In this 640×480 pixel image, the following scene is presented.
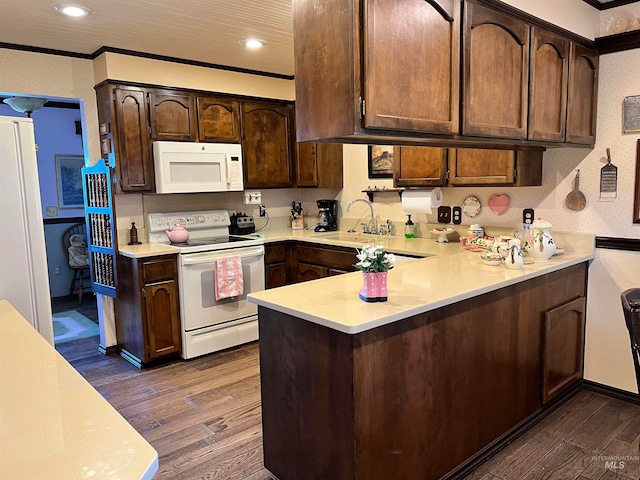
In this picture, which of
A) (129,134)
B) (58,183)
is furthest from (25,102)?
(58,183)

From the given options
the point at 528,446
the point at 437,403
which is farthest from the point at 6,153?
the point at 528,446

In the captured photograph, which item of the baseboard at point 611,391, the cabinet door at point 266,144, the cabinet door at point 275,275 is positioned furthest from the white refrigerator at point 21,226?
the baseboard at point 611,391

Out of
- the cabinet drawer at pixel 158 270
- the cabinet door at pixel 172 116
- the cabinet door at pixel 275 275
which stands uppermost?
the cabinet door at pixel 172 116

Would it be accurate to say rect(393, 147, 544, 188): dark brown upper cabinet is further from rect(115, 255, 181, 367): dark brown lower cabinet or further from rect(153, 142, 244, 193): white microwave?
rect(115, 255, 181, 367): dark brown lower cabinet

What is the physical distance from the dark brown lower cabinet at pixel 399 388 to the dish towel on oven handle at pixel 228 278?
1.73 metres

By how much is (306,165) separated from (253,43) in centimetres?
139

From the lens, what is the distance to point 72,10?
2.72m

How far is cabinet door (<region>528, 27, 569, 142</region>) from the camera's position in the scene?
7.93 ft

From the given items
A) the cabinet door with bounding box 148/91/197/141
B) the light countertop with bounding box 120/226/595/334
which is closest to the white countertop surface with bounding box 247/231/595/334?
the light countertop with bounding box 120/226/595/334

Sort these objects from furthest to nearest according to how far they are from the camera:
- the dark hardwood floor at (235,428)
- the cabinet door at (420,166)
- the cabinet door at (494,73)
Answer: the cabinet door at (420,166) → the dark hardwood floor at (235,428) → the cabinet door at (494,73)

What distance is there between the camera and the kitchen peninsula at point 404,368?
175cm

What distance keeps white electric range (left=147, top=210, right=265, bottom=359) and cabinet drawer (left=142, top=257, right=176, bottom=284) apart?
0.07 metres

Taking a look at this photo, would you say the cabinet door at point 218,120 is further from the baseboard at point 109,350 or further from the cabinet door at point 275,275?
the baseboard at point 109,350

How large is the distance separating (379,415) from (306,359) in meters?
0.35
